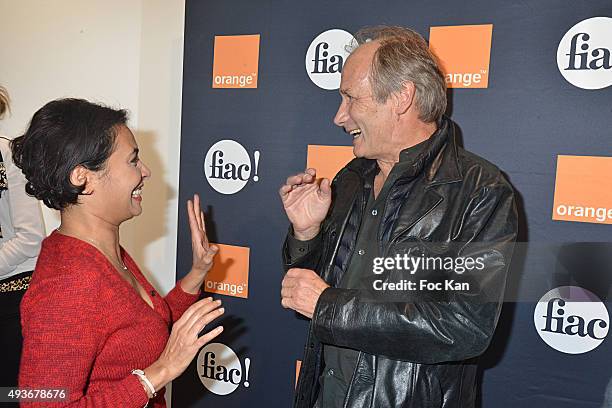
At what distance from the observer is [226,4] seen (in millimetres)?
2801

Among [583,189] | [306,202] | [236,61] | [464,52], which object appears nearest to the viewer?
[306,202]

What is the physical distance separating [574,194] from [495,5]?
765 mm

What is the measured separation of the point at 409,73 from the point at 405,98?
0.25ft

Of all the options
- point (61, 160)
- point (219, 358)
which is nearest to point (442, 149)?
point (61, 160)

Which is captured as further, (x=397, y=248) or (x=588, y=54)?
(x=588, y=54)

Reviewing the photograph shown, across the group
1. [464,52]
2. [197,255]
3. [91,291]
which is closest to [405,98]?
[464,52]

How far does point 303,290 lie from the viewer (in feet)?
5.50

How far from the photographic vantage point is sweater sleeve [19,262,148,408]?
144 centimetres

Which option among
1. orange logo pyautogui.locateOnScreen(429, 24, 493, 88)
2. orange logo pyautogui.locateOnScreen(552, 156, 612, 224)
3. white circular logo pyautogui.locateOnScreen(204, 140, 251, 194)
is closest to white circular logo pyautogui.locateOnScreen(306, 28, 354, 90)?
orange logo pyautogui.locateOnScreen(429, 24, 493, 88)

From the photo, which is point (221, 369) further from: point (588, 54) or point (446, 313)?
point (588, 54)

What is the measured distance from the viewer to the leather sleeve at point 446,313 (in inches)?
60.4

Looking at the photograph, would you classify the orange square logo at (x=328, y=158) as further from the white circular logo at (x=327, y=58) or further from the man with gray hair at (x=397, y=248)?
the man with gray hair at (x=397, y=248)

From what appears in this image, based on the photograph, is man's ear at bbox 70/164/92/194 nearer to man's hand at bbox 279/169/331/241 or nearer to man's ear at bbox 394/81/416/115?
man's hand at bbox 279/169/331/241

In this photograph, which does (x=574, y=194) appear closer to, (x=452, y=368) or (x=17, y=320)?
(x=452, y=368)
